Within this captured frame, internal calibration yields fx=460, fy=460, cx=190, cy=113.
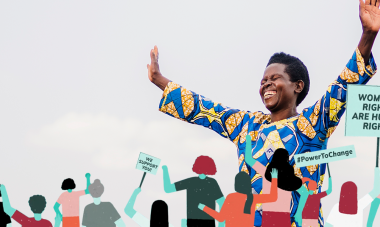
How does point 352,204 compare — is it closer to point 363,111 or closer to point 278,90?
point 363,111

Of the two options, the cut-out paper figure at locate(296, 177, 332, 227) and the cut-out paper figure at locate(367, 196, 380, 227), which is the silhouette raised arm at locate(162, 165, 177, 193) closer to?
the cut-out paper figure at locate(296, 177, 332, 227)

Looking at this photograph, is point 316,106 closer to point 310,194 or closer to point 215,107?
point 310,194

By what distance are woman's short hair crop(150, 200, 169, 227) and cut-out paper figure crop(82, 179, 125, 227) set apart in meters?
0.50

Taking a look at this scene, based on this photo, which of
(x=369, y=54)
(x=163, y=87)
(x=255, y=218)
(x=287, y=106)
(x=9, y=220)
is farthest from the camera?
(x=163, y=87)

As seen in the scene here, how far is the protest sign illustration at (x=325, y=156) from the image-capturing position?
3684 millimetres

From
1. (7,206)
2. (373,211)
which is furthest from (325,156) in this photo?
(7,206)

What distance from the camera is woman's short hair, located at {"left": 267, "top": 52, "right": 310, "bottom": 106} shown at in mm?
4389

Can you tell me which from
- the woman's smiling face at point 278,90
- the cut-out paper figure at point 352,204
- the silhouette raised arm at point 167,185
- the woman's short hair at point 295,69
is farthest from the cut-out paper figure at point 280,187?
the woman's short hair at point 295,69

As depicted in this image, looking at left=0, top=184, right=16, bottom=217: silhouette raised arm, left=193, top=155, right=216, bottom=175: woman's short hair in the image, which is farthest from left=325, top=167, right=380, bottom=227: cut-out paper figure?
left=0, top=184, right=16, bottom=217: silhouette raised arm

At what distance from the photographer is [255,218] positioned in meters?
3.98

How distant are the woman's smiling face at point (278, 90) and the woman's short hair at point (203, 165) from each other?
0.80 metres

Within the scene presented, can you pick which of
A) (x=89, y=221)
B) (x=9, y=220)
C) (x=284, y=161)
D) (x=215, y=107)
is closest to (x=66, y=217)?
(x=89, y=221)

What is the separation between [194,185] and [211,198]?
185 millimetres

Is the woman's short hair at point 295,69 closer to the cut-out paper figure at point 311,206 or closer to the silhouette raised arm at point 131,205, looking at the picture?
the cut-out paper figure at point 311,206
